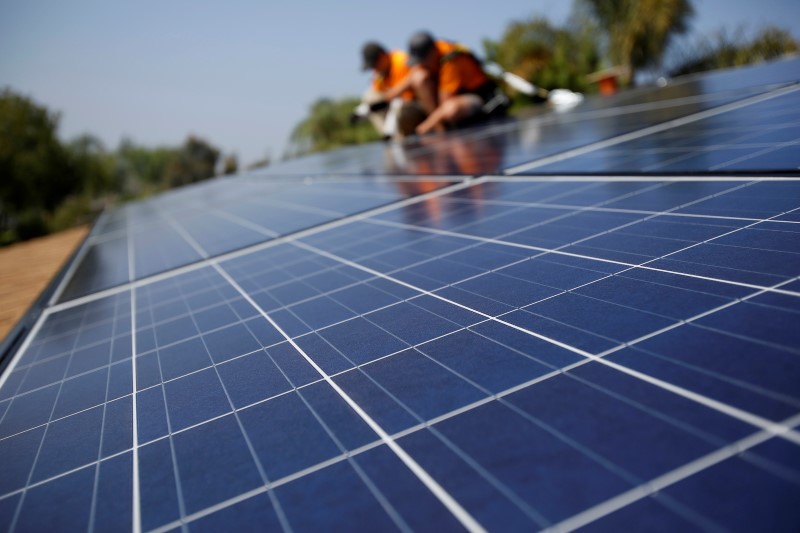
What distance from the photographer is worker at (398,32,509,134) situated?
15656mm

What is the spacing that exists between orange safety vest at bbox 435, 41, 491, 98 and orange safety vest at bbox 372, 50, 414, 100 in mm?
1636

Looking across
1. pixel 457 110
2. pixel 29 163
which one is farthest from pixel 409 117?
pixel 29 163

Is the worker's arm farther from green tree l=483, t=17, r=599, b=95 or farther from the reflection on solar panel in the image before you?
the reflection on solar panel

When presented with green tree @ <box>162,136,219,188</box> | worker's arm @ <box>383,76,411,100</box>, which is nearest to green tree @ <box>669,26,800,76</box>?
worker's arm @ <box>383,76,411,100</box>

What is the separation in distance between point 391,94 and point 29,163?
3025cm

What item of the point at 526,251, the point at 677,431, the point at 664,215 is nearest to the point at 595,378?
the point at 677,431

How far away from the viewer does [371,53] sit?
1766 cm

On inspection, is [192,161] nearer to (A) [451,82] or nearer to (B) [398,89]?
(B) [398,89]

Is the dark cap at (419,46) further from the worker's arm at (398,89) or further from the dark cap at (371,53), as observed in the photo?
the dark cap at (371,53)

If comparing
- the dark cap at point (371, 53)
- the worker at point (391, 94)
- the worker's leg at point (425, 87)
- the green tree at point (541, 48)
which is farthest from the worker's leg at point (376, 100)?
the green tree at point (541, 48)

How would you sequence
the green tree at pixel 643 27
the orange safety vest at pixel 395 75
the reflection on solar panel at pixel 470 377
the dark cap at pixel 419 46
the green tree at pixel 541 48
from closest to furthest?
the reflection on solar panel at pixel 470 377
the dark cap at pixel 419 46
the orange safety vest at pixel 395 75
the green tree at pixel 643 27
the green tree at pixel 541 48

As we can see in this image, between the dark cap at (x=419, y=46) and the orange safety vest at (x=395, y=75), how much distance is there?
1.33m

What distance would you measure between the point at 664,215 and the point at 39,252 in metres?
16.5

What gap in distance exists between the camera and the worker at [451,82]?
51.4 ft
